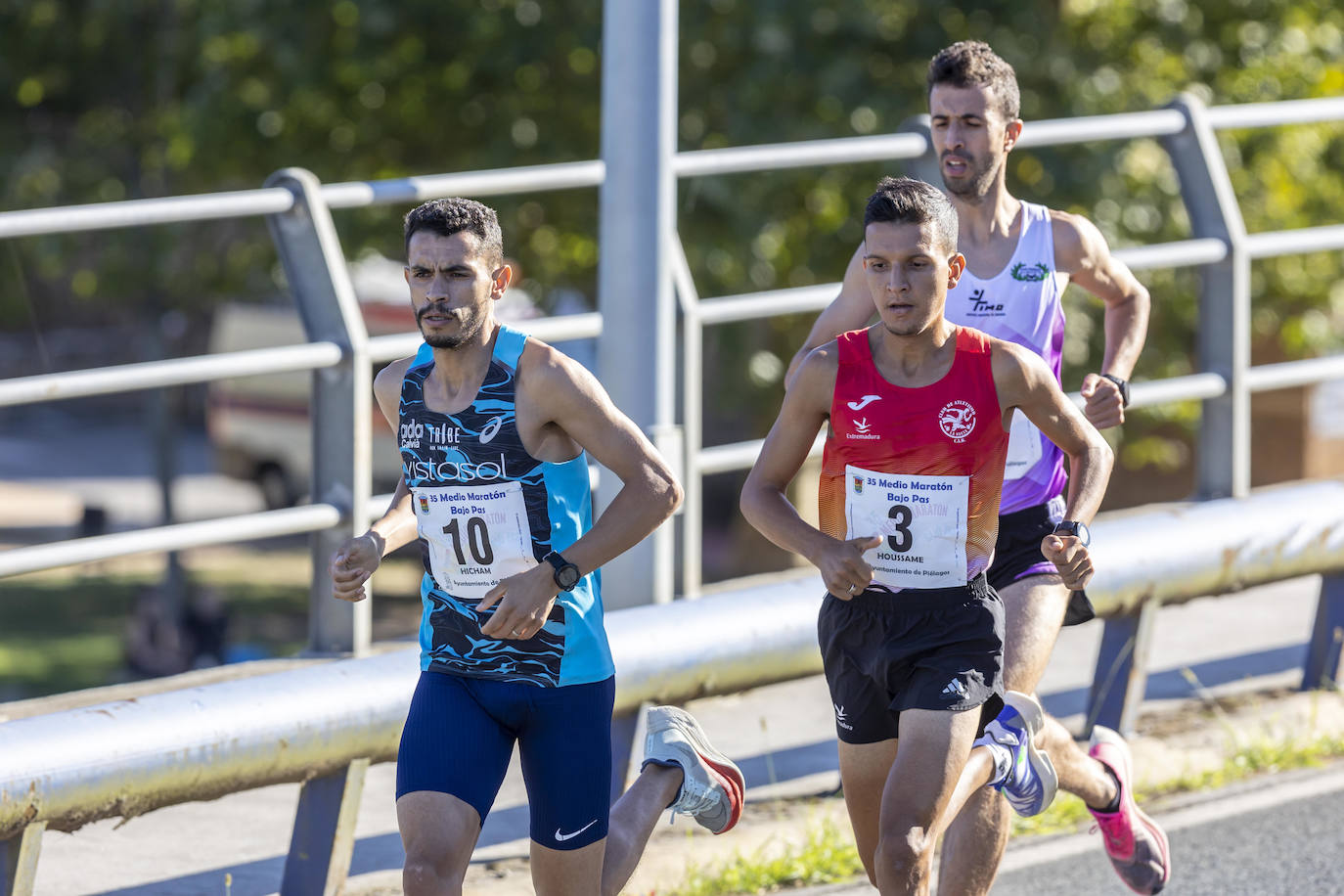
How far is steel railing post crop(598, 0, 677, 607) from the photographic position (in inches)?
231

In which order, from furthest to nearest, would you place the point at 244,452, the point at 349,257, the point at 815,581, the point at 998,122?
the point at 244,452 < the point at 349,257 < the point at 815,581 < the point at 998,122

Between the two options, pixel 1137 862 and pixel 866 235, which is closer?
pixel 866 235

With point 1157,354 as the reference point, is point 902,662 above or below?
above

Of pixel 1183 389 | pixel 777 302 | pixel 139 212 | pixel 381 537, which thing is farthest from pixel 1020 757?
pixel 1183 389

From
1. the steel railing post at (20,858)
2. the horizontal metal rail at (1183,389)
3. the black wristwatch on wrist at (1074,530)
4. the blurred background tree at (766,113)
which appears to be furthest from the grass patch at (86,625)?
the black wristwatch on wrist at (1074,530)

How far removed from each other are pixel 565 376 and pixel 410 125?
9.15 m

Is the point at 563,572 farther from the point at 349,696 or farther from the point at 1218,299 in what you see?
the point at 1218,299

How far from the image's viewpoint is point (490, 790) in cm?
404

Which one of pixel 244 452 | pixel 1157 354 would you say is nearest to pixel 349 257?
pixel 1157 354

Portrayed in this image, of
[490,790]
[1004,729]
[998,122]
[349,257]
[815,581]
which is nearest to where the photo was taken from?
[490,790]

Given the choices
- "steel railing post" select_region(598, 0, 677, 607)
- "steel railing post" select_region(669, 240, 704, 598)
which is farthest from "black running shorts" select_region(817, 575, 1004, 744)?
"steel railing post" select_region(669, 240, 704, 598)

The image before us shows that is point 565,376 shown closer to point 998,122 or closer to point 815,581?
point 998,122

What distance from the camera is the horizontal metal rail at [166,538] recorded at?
16.0ft

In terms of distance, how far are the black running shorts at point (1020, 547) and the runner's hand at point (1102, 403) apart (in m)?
0.25
